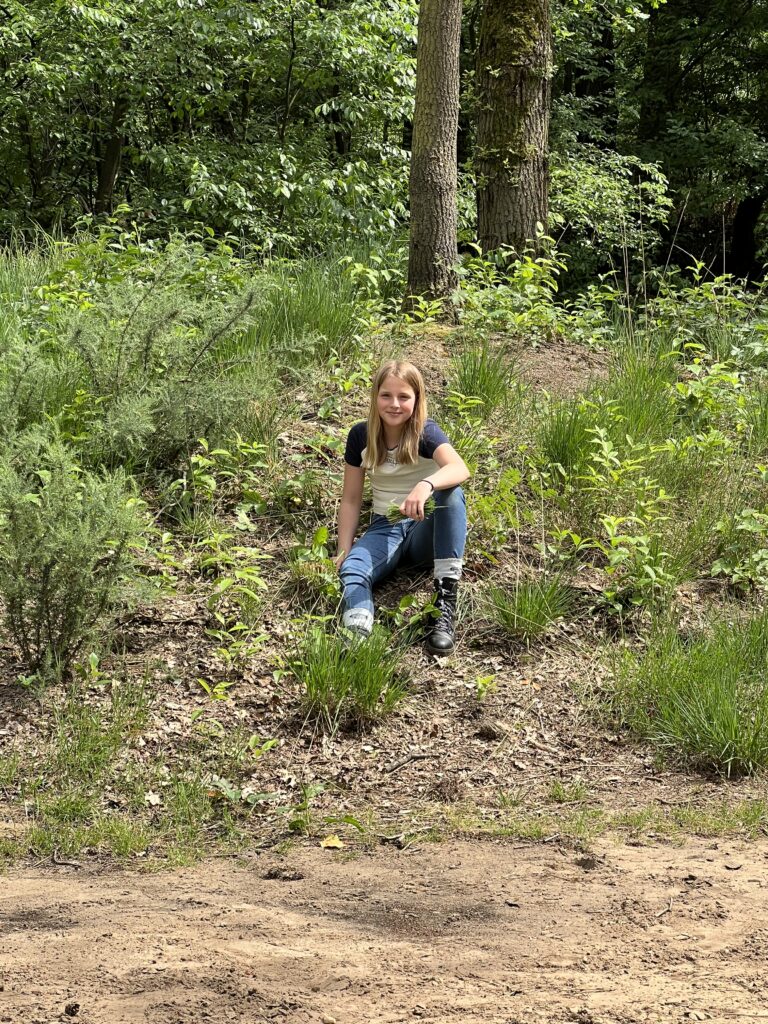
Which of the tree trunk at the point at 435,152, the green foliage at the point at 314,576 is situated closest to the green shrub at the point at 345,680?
the green foliage at the point at 314,576

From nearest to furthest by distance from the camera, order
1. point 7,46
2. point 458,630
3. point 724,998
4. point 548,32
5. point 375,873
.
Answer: point 724,998
point 375,873
point 458,630
point 548,32
point 7,46

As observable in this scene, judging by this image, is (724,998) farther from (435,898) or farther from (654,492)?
(654,492)

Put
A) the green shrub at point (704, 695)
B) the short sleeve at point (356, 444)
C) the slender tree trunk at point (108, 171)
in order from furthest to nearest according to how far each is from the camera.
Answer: the slender tree trunk at point (108, 171)
the short sleeve at point (356, 444)
the green shrub at point (704, 695)

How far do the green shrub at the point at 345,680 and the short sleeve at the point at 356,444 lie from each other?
3.57 ft

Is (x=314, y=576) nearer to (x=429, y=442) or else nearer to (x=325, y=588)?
(x=325, y=588)

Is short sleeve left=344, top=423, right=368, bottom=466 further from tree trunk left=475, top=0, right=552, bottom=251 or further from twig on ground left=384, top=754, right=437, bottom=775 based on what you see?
tree trunk left=475, top=0, right=552, bottom=251

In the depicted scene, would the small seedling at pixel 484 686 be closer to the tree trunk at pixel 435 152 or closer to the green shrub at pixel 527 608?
the green shrub at pixel 527 608

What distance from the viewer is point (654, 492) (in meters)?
6.12

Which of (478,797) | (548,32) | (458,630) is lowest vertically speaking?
(478,797)

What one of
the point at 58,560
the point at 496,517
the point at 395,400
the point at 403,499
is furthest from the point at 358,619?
the point at 58,560

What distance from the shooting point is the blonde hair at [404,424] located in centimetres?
530

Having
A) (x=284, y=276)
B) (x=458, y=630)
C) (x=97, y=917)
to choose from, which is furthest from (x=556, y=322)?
(x=97, y=917)

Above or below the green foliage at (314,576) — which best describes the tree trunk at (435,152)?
above

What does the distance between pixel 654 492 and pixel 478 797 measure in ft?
8.20
